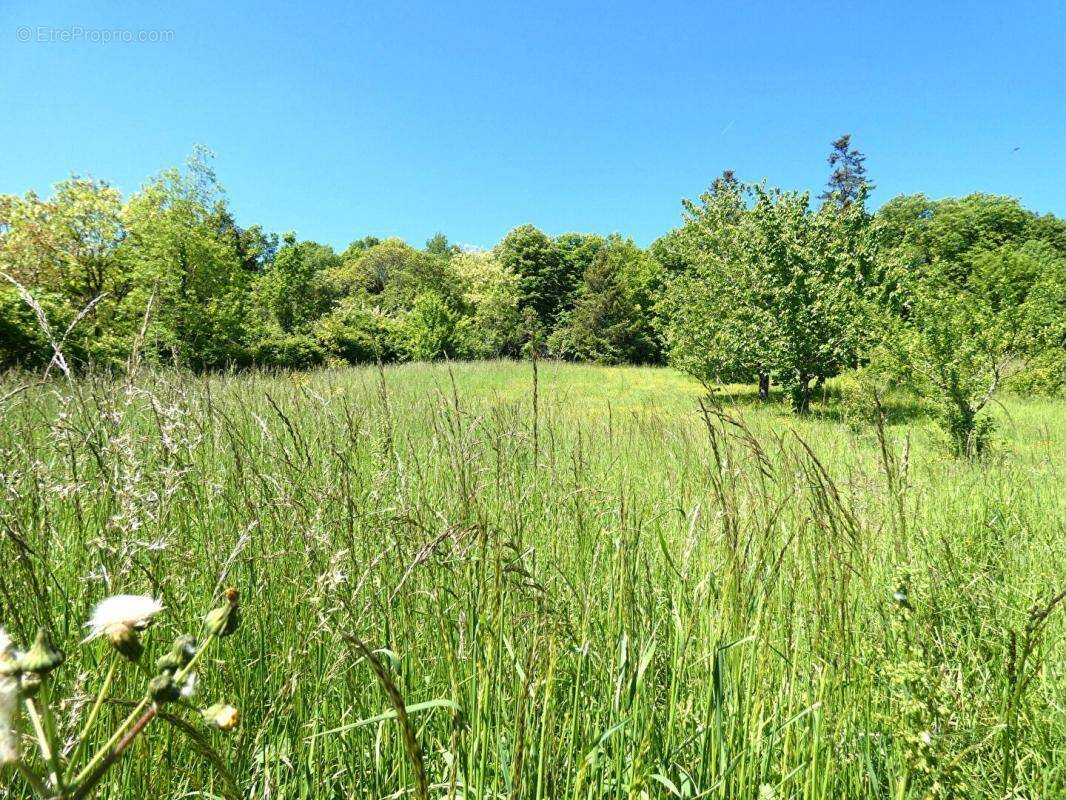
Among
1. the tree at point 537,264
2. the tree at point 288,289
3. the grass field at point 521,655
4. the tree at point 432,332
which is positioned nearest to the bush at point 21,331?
the tree at point 288,289

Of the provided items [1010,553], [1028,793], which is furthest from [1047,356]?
[1028,793]

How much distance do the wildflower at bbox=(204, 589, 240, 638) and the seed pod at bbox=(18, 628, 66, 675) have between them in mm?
97

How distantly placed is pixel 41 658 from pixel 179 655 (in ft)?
0.27

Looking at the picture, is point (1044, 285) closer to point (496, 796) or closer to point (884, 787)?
point (884, 787)

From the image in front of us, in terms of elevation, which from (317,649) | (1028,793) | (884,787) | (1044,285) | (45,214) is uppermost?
(45,214)

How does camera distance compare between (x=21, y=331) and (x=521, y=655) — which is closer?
(x=521, y=655)

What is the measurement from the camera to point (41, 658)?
31 cm

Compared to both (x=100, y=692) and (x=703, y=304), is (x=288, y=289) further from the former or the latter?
(x=100, y=692)

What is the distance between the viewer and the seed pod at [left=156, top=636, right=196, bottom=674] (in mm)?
360

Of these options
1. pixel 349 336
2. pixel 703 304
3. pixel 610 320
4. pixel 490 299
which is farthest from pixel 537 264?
pixel 703 304

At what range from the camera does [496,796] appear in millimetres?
833

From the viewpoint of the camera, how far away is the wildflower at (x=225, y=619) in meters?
0.41

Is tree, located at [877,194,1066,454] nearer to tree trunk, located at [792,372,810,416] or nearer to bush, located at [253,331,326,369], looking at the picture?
tree trunk, located at [792,372,810,416]

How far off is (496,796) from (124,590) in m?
0.83
